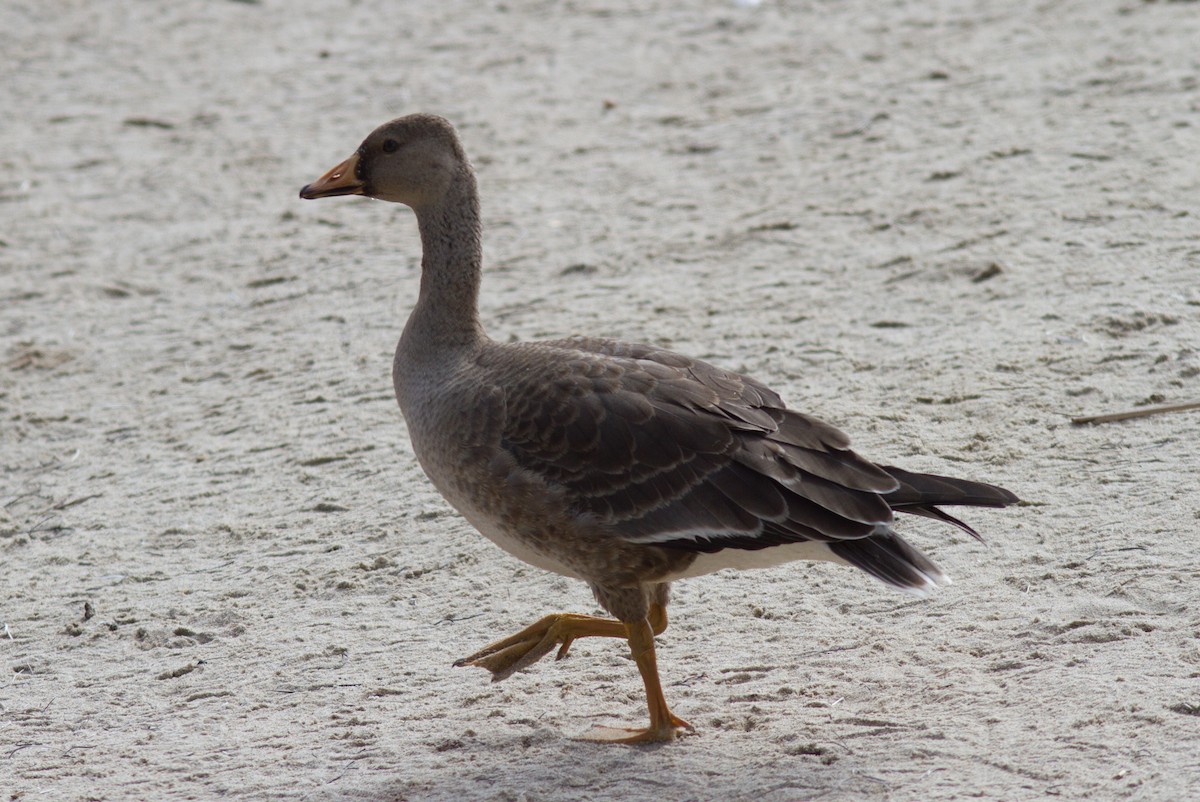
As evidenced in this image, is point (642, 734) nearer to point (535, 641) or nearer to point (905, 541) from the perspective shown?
point (535, 641)

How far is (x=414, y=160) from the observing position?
5.78 m

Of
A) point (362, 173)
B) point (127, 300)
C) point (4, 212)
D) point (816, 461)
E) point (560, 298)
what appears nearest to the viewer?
point (816, 461)

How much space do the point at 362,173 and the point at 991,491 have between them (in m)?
2.73

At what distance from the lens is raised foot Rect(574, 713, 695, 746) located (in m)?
4.81

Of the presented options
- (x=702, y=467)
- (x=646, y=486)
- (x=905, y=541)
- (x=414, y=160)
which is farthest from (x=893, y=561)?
(x=414, y=160)

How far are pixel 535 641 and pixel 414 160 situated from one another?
1944 millimetres

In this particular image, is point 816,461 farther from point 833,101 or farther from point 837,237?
point 833,101

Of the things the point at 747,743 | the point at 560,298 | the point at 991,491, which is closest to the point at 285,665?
the point at 747,743

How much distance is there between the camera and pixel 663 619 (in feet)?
17.3

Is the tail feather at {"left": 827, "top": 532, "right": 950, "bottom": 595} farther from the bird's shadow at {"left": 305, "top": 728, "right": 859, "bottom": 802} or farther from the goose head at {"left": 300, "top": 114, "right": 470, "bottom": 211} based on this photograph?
the goose head at {"left": 300, "top": 114, "right": 470, "bottom": 211}

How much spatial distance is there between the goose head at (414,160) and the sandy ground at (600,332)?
1.47m

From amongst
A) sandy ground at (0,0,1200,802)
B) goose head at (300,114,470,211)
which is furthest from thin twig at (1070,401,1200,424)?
goose head at (300,114,470,211)

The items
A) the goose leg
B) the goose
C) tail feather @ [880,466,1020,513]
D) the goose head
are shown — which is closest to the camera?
tail feather @ [880,466,1020,513]

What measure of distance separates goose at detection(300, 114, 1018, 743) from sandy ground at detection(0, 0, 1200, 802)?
38 centimetres
